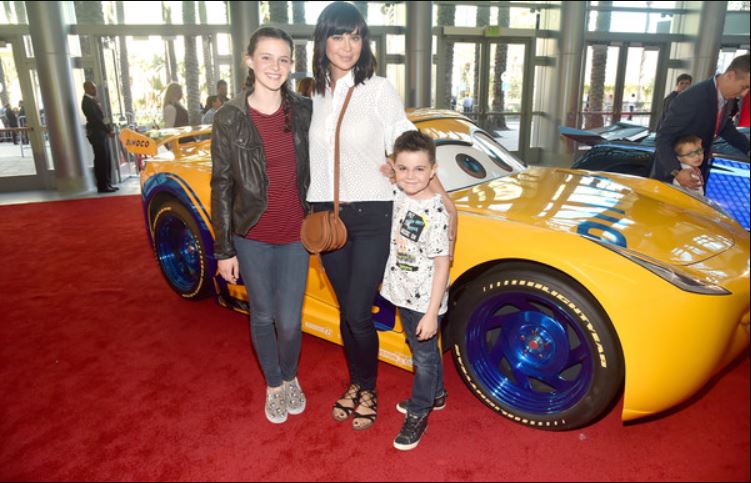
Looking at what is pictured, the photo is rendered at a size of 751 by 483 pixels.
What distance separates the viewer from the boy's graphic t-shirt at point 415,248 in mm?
2055

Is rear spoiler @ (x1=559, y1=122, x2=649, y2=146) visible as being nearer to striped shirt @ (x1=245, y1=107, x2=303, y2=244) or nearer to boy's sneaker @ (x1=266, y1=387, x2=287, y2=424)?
striped shirt @ (x1=245, y1=107, x2=303, y2=244)

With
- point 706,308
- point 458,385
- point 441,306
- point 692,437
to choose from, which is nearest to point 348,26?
point 441,306

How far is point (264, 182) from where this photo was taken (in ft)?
7.05

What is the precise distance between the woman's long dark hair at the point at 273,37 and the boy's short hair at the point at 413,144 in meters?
0.47

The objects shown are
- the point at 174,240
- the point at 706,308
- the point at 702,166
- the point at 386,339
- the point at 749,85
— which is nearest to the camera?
the point at 749,85

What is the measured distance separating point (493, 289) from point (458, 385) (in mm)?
769

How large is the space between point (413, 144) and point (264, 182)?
631 millimetres

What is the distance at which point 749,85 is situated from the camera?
4.56ft

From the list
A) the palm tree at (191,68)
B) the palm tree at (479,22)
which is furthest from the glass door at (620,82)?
the palm tree at (191,68)

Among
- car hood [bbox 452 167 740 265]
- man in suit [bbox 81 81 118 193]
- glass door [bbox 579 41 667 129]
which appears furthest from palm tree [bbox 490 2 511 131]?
car hood [bbox 452 167 740 265]

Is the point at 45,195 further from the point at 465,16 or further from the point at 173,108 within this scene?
the point at 465,16

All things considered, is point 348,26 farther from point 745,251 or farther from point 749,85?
point 745,251

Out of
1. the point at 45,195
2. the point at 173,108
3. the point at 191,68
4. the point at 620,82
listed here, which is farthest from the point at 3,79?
the point at 620,82

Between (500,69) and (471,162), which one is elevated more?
(500,69)
